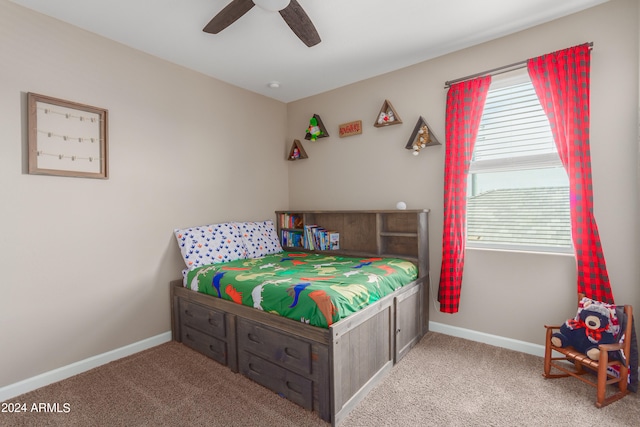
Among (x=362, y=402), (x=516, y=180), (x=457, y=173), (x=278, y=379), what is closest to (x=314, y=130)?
(x=457, y=173)

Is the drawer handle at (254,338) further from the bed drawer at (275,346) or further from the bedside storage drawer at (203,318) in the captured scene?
the bedside storage drawer at (203,318)

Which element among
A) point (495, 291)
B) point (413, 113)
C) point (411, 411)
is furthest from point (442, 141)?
point (411, 411)

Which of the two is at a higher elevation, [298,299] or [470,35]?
[470,35]

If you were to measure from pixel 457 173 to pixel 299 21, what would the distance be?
174cm

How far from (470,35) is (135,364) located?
12.3 ft

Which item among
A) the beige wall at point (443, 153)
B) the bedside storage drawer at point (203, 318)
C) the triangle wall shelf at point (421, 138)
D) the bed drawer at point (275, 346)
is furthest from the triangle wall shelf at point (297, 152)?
the bed drawer at point (275, 346)

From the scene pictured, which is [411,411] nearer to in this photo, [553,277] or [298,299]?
[298,299]

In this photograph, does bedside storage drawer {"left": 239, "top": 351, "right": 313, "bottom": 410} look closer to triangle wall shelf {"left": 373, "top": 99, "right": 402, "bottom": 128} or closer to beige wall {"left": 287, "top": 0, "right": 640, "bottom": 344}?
beige wall {"left": 287, "top": 0, "right": 640, "bottom": 344}

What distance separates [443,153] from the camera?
9.45 ft

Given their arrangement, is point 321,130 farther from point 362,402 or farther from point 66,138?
point 362,402

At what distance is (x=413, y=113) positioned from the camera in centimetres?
304

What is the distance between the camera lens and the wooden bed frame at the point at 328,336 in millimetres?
1797

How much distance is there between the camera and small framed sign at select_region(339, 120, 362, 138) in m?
3.39

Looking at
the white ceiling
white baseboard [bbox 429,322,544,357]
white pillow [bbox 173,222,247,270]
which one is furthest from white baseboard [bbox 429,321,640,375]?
the white ceiling
